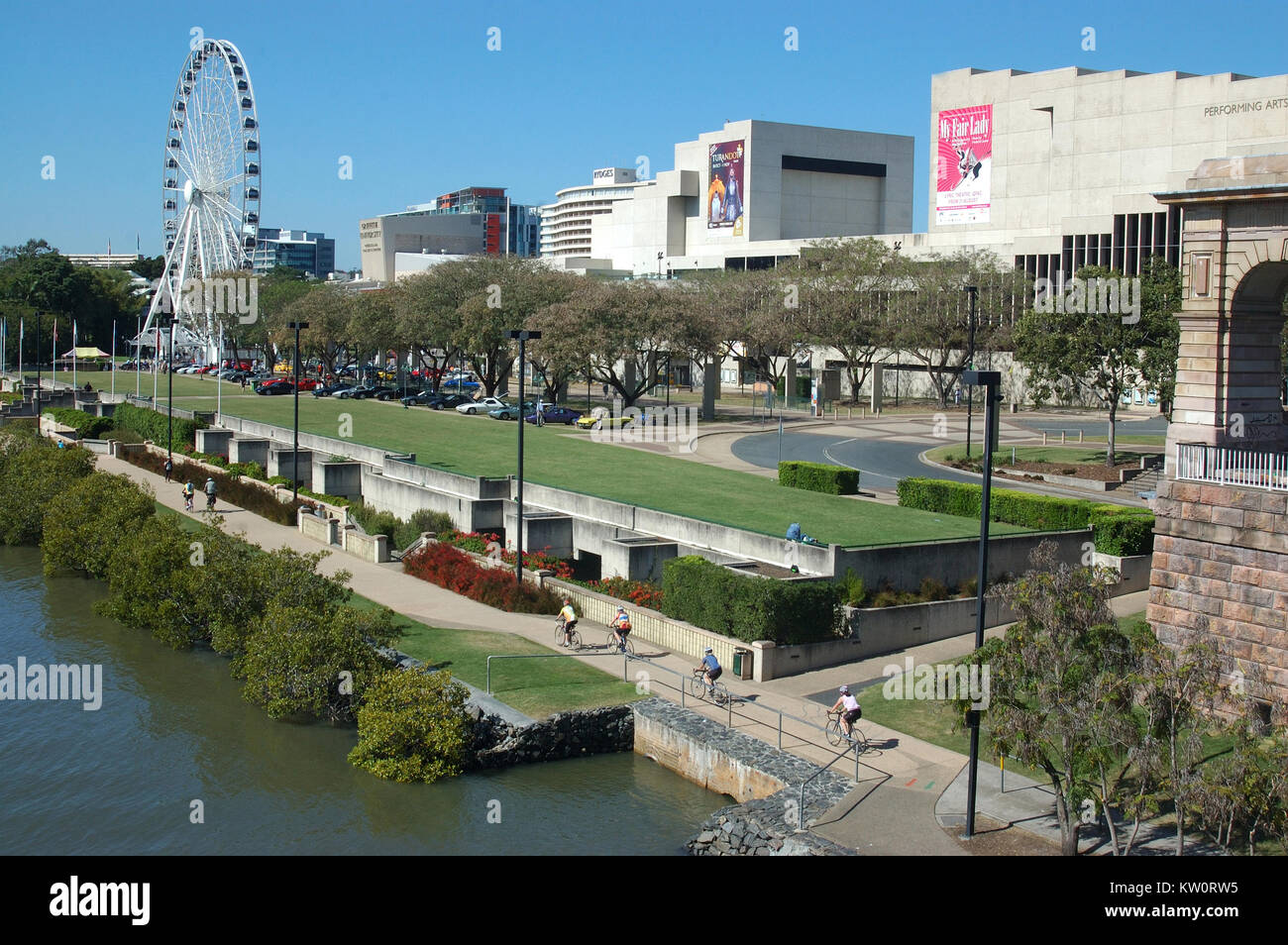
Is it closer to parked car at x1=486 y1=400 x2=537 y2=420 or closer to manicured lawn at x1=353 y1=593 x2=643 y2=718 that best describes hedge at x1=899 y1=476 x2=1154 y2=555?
manicured lawn at x1=353 y1=593 x2=643 y2=718

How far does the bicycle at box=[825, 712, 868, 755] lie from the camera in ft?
69.1

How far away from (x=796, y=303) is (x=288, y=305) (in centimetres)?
4227

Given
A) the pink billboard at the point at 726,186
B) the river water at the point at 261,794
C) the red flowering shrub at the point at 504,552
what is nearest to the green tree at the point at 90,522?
the red flowering shrub at the point at 504,552

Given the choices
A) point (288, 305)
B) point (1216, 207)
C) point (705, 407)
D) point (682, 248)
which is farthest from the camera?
point (682, 248)

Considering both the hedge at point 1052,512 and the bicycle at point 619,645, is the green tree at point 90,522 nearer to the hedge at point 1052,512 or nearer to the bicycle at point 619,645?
the bicycle at point 619,645

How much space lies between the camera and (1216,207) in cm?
2267

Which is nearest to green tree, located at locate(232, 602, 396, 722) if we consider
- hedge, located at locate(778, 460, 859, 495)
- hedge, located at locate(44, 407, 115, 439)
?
hedge, located at locate(778, 460, 859, 495)

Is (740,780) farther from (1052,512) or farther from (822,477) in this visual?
(822,477)

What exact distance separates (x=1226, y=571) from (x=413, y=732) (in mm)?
14514

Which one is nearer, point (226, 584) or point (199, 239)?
point (226, 584)

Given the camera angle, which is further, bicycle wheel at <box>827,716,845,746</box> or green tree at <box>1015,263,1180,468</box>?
green tree at <box>1015,263,1180,468</box>

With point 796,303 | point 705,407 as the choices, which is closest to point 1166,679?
point 705,407

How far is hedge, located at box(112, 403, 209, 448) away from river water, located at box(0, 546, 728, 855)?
34223mm

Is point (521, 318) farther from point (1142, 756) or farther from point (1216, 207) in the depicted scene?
point (1142, 756)
